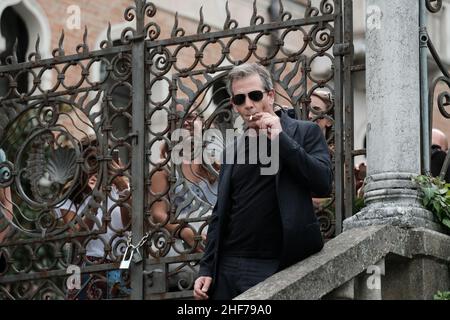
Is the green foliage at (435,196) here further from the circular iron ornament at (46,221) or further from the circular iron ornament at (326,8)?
the circular iron ornament at (46,221)

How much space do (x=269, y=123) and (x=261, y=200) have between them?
505mm

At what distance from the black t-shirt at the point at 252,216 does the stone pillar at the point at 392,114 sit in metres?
0.99

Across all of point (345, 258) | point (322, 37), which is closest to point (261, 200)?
point (345, 258)

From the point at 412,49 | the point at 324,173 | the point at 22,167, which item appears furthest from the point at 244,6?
the point at 324,173

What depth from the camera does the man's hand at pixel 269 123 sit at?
956 cm

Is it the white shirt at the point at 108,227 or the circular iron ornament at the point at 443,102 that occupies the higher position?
the circular iron ornament at the point at 443,102

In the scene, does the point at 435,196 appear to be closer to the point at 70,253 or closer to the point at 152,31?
the point at 152,31

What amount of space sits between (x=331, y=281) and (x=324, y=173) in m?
0.62

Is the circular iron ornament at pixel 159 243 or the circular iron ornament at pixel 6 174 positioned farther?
the circular iron ornament at pixel 6 174

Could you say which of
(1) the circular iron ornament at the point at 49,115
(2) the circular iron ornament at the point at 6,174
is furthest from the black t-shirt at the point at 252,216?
(2) the circular iron ornament at the point at 6,174

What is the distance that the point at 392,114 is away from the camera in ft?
35.8
